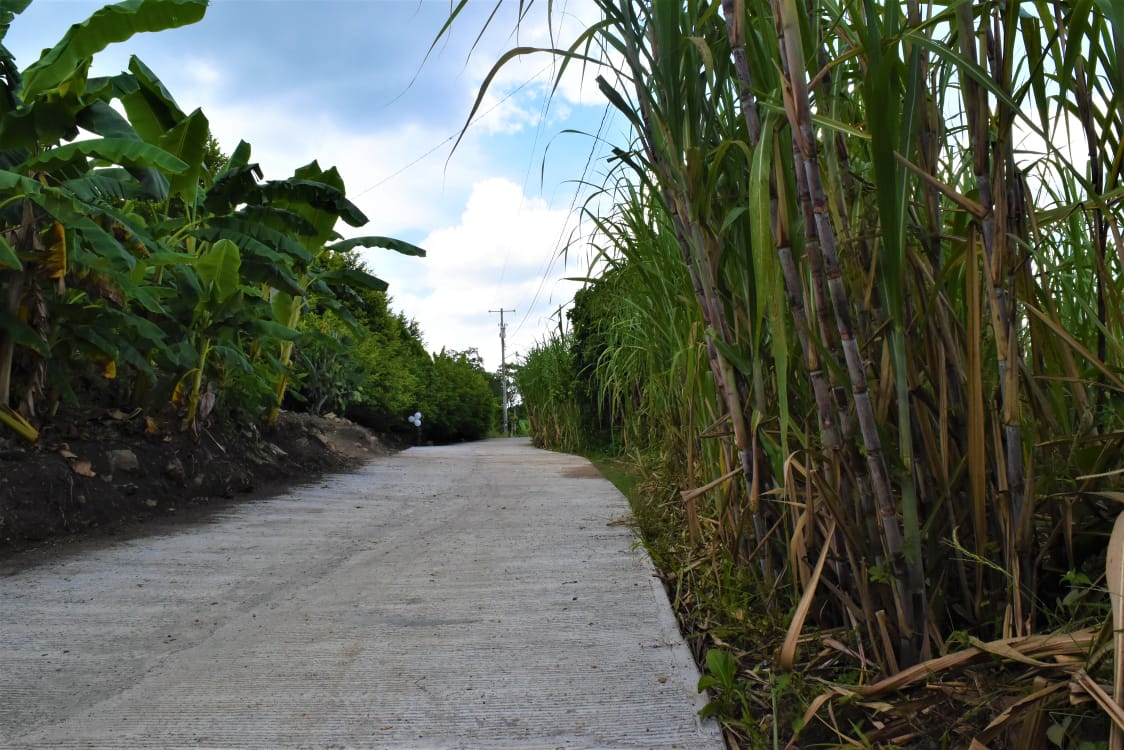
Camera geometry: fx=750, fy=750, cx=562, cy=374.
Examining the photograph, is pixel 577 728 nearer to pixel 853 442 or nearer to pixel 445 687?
pixel 445 687

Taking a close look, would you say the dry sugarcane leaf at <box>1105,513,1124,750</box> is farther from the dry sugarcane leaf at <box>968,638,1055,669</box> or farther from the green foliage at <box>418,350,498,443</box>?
the green foliage at <box>418,350,498,443</box>

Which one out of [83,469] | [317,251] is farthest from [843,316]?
[317,251]

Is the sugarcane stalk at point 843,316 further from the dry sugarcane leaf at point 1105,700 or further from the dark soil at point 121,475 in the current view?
the dark soil at point 121,475

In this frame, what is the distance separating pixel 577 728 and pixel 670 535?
2.01 m

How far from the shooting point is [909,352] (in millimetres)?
1503

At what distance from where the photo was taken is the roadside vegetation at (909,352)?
49.6 inches

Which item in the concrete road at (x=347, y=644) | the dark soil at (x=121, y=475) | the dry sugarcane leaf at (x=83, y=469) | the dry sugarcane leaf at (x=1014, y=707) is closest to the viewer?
the dry sugarcane leaf at (x=1014, y=707)

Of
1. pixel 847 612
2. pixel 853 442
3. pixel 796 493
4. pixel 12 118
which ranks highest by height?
pixel 12 118

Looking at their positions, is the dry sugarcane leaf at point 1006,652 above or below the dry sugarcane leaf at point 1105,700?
below

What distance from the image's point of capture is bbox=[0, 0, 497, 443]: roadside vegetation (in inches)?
184

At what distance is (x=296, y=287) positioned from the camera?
685 cm

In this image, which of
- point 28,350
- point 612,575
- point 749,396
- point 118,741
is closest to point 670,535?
point 612,575

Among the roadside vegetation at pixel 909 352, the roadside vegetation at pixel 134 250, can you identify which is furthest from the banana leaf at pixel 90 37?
the roadside vegetation at pixel 909 352

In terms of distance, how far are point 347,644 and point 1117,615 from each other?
6.53ft
